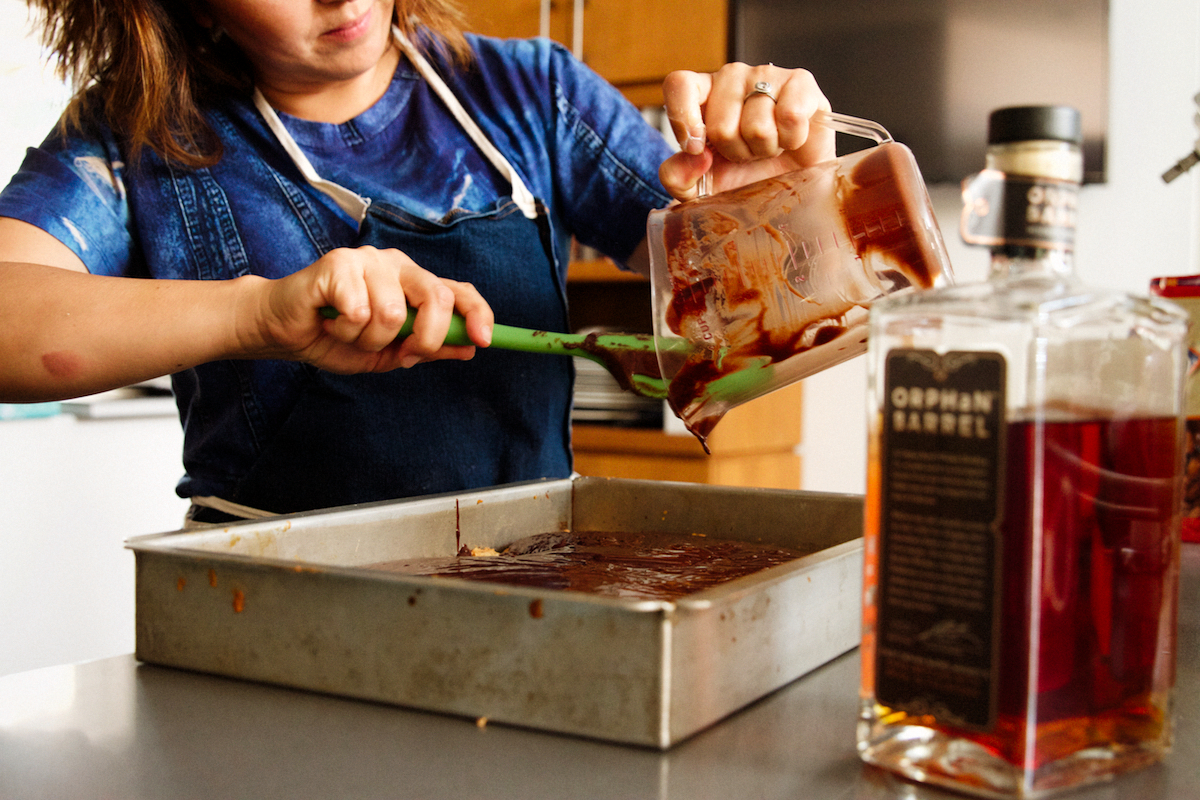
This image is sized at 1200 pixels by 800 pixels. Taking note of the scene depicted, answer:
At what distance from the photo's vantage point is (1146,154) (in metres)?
2.26

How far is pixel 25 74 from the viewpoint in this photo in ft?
9.14

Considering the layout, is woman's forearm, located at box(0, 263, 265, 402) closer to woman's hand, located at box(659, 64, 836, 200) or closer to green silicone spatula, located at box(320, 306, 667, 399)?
green silicone spatula, located at box(320, 306, 667, 399)

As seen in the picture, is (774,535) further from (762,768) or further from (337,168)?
(337,168)

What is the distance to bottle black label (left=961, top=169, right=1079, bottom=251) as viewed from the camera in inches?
15.3

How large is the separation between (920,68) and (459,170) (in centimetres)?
164

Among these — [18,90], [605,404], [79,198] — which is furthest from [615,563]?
[18,90]

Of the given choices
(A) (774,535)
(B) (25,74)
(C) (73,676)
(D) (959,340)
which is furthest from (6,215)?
(B) (25,74)

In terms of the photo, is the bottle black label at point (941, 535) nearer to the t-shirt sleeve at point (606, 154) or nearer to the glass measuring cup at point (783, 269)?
the glass measuring cup at point (783, 269)

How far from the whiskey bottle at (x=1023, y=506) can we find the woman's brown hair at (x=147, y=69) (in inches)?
33.2

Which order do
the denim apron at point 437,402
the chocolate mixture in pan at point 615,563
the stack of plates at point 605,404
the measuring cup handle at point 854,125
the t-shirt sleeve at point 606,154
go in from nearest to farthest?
1. the chocolate mixture in pan at point 615,563
2. the measuring cup handle at point 854,125
3. the denim apron at point 437,402
4. the t-shirt sleeve at point 606,154
5. the stack of plates at point 605,404

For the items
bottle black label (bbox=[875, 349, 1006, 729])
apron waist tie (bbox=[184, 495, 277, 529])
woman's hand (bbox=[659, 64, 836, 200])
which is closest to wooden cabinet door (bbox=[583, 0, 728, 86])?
woman's hand (bbox=[659, 64, 836, 200])

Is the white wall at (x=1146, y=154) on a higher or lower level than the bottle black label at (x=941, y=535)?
higher

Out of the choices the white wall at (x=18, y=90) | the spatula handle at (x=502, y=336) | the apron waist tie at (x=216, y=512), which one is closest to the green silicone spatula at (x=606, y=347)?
the spatula handle at (x=502, y=336)

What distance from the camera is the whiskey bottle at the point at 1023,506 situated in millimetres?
388
